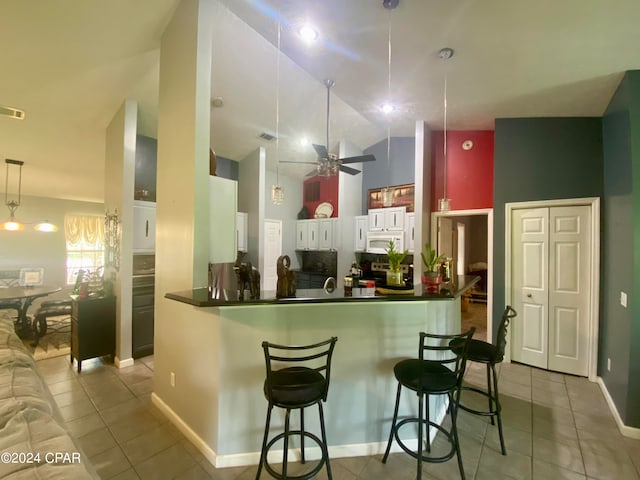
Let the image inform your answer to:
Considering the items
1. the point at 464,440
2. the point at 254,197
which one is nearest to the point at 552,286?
the point at 464,440

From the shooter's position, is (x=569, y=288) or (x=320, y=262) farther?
(x=320, y=262)

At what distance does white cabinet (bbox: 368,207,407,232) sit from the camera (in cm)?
523

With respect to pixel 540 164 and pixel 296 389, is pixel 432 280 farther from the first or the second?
pixel 540 164

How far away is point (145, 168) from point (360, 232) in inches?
156

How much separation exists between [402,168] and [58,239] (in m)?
8.20

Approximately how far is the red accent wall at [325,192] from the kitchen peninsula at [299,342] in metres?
4.58

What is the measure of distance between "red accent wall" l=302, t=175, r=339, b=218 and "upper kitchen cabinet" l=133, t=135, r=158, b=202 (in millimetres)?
3455

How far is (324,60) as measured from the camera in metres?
3.20

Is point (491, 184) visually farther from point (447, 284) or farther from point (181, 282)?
point (181, 282)

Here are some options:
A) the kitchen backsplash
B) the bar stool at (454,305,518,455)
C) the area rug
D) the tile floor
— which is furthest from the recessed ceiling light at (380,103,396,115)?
the area rug

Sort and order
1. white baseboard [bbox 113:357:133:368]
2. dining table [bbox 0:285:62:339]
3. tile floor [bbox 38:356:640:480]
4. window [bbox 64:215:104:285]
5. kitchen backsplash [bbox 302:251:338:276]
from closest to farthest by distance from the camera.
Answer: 1. tile floor [bbox 38:356:640:480]
2. white baseboard [bbox 113:357:133:368]
3. dining table [bbox 0:285:62:339]
4. kitchen backsplash [bbox 302:251:338:276]
5. window [bbox 64:215:104:285]

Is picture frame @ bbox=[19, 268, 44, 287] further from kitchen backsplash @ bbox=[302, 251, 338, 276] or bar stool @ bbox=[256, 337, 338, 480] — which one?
bar stool @ bbox=[256, 337, 338, 480]

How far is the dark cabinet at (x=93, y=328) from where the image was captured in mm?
3428

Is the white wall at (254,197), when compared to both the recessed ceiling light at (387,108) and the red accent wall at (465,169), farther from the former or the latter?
the red accent wall at (465,169)
